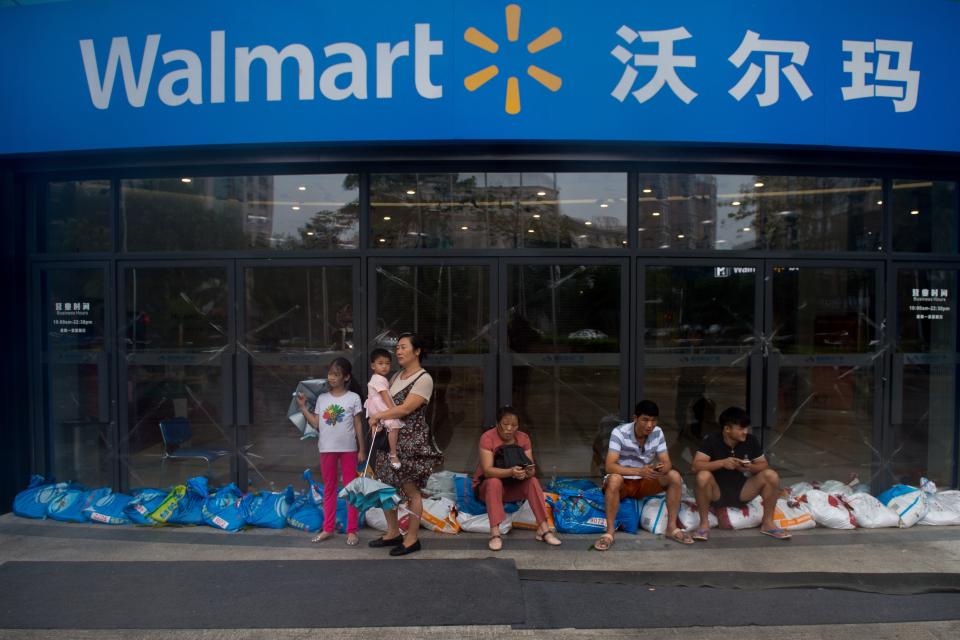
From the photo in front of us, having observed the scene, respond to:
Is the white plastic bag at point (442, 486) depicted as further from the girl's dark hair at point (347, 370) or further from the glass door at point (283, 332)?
the glass door at point (283, 332)

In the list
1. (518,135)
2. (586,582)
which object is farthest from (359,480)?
(518,135)

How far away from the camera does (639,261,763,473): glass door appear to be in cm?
603

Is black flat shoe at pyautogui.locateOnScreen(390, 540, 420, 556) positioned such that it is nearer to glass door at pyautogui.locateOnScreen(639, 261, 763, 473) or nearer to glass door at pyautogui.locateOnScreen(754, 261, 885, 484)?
glass door at pyautogui.locateOnScreen(639, 261, 763, 473)

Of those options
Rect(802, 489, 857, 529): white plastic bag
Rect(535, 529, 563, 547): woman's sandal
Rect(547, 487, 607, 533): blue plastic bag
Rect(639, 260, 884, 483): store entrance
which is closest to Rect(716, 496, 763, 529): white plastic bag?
Rect(802, 489, 857, 529): white plastic bag

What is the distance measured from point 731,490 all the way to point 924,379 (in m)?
2.65

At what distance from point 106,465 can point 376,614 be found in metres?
3.92

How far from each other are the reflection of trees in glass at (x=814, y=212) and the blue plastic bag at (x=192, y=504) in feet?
18.8

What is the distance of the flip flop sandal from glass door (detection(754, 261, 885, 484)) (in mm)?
1035

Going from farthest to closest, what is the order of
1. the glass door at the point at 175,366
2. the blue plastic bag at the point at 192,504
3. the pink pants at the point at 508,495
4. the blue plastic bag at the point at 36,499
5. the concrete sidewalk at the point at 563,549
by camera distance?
the glass door at the point at 175,366 < the blue plastic bag at the point at 36,499 < the blue plastic bag at the point at 192,504 < the pink pants at the point at 508,495 < the concrete sidewalk at the point at 563,549

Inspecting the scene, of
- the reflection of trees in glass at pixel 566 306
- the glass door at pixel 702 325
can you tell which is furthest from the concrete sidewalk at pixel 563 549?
the reflection of trees in glass at pixel 566 306

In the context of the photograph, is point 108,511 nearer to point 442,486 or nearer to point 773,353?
point 442,486

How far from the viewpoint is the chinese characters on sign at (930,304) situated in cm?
627

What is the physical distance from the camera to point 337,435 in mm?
5246

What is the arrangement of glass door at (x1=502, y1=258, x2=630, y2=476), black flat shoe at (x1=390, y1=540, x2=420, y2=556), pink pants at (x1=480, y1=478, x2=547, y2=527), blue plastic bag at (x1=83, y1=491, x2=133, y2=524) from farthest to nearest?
1. glass door at (x1=502, y1=258, x2=630, y2=476)
2. blue plastic bag at (x1=83, y1=491, x2=133, y2=524)
3. pink pants at (x1=480, y1=478, x2=547, y2=527)
4. black flat shoe at (x1=390, y1=540, x2=420, y2=556)
